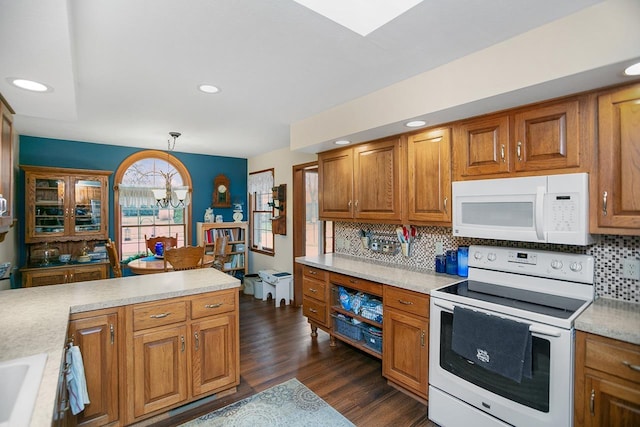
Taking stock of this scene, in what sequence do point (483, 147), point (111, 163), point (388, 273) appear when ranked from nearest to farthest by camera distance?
point (483, 147) < point (388, 273) < point (111, 163)

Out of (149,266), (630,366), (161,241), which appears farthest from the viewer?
(161,241)

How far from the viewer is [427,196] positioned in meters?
2.61

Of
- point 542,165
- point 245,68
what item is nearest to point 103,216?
point 245,68

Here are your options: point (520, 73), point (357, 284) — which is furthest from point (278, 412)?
point (520, 73)

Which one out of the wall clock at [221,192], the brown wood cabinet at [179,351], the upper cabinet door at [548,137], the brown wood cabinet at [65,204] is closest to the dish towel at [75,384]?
the brown wood cabinet at [179,351]

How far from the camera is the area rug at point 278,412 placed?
2158 mm

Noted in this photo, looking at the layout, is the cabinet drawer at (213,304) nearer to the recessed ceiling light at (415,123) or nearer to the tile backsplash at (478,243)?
the tile backsplash at (478,243)

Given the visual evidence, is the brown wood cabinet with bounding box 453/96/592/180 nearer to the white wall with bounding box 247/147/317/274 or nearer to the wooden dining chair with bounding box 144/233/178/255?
the white wall with bounding box 247/147/317/274

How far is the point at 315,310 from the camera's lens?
3400 millimetres

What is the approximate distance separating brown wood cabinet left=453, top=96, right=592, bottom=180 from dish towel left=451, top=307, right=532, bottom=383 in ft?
3.24

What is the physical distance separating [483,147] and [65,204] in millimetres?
5088

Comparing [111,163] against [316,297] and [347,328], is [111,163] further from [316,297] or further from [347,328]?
[347,328]

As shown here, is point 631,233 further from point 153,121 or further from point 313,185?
point 153,121

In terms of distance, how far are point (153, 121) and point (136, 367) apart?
2.62 m
